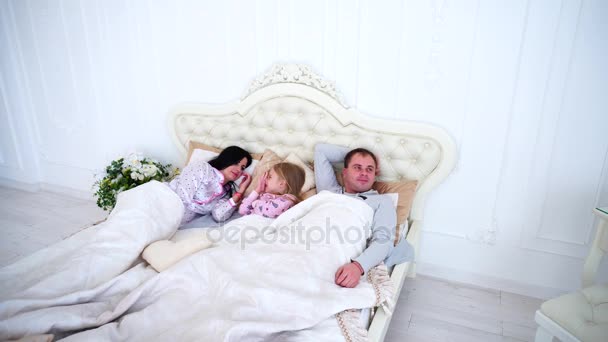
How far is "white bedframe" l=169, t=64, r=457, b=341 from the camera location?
89.8 inches

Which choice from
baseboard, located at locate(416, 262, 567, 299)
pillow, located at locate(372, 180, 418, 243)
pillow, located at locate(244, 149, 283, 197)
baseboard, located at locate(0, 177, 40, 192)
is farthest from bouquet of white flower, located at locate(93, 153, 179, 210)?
baseboard, located at locate(416, 262, 567, 299)

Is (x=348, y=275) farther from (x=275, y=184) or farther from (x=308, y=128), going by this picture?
(x=308, y=128)

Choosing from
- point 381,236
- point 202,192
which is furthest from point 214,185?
point 381,236

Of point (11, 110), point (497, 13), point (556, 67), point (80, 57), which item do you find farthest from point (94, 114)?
point (556, 67)

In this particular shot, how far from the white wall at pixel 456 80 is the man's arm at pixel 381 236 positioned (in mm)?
542

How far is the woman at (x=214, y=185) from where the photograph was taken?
236cm

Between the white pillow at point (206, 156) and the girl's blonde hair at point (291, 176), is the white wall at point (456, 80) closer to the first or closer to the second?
the white pillow at point (206, 156)

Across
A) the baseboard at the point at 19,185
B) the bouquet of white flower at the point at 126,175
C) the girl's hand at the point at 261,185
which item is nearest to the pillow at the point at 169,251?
the girl's hand at the point at 261,185

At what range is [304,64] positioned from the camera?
2504 millimetres

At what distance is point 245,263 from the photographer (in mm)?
1560

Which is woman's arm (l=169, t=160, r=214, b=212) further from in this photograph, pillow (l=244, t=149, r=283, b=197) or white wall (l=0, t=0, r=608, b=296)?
white wall (l=0, t=0, r=608, b=296)

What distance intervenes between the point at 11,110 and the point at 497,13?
Answer: 165 inches

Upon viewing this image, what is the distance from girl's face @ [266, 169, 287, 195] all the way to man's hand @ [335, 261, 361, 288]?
814 millimetres

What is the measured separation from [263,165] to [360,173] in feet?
2.17
